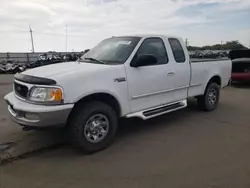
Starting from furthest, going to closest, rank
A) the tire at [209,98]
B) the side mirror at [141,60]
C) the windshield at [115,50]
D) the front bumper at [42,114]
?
1. the tire at [209,98]
2. the windshield at [115,50]
3. the side mirror at [141,60]
4. the front bumper at [42,114]

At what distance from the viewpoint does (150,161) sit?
4039 mm

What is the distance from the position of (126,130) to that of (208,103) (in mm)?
2615

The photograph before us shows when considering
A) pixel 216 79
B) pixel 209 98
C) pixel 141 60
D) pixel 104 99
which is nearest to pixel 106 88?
pixel 104 99

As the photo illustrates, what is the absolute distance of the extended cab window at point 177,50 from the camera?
5894 mm

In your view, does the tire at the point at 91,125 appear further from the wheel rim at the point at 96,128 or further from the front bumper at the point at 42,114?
the front bumper at the point at 42,114

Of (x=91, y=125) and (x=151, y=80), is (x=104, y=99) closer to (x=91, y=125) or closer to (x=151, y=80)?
(x=91, y=125)

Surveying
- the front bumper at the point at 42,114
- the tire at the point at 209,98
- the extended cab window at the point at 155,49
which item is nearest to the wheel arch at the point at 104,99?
the front bumper at the point at 42,114

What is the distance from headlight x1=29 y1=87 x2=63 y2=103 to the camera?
13.0 feet

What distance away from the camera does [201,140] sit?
4.92 m

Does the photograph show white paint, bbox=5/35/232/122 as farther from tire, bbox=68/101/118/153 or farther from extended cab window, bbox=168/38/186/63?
tire, bbox=68/101/118/153

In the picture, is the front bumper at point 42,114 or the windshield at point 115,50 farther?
the windshield at point 115,50

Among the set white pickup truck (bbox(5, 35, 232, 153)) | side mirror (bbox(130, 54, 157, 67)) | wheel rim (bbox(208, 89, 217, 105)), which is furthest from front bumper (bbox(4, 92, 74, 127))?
wheel rim (bbox(208, 89, 217, 105))

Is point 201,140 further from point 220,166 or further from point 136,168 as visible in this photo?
point 136,168

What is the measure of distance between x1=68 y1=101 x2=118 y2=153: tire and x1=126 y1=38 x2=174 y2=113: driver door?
60cm
